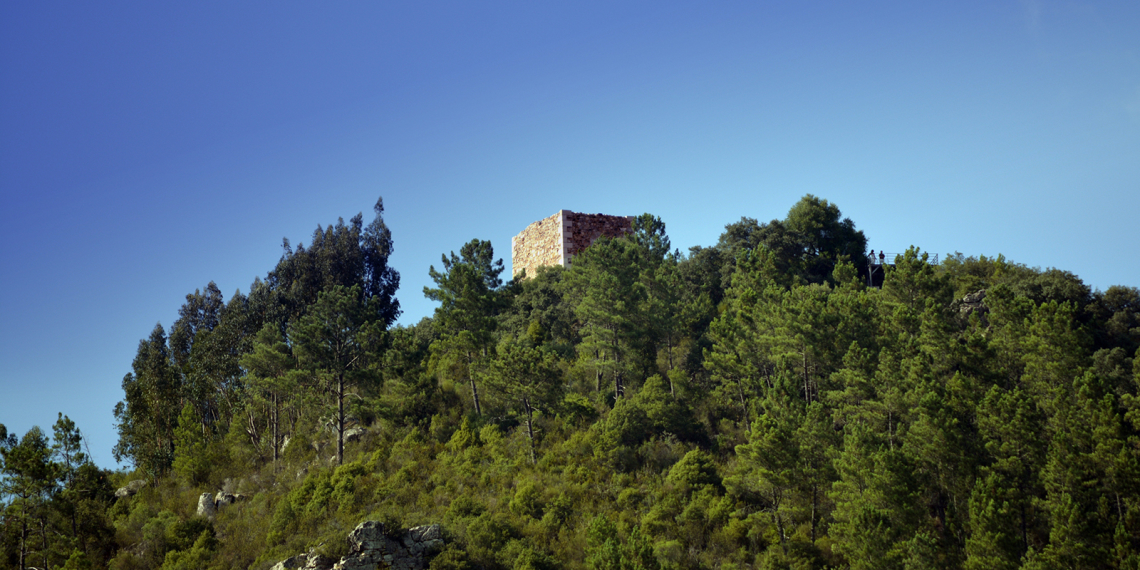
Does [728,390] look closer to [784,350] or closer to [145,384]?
[784,350]

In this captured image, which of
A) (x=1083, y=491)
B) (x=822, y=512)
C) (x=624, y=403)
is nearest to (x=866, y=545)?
(x=822, y=512)

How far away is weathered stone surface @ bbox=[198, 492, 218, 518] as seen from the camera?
37.2m

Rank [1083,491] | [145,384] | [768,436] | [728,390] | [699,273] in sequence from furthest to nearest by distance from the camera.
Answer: [699,273]
[145,384]
[728,390]
[768,436]
[1083,491]

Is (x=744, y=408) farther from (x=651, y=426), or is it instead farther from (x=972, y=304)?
(x=972, y=304)

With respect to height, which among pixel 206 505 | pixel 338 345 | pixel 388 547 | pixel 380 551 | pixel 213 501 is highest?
pixel 338 345

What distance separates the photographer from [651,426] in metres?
36.2

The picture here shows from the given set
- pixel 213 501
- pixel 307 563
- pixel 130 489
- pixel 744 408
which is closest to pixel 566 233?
pixel 744 408

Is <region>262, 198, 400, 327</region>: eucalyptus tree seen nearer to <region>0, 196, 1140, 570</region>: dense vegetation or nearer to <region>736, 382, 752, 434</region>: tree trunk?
<region>0, 196, 1140, 570</region>: dense vegetation

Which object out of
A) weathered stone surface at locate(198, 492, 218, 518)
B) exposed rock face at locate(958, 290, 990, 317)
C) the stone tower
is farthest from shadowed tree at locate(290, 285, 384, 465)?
exposed rock face at locate(958, 290, 990, 317)

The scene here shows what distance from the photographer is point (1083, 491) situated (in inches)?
910

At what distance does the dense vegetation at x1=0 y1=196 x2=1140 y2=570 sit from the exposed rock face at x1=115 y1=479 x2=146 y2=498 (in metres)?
0.52

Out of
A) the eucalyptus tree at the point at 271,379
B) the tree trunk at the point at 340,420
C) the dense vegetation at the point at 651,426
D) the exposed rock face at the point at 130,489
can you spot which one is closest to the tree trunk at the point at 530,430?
the dense vegetation at the point at 651,426

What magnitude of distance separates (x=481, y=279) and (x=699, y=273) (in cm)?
1681

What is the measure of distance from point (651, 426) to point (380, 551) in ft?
44.4
